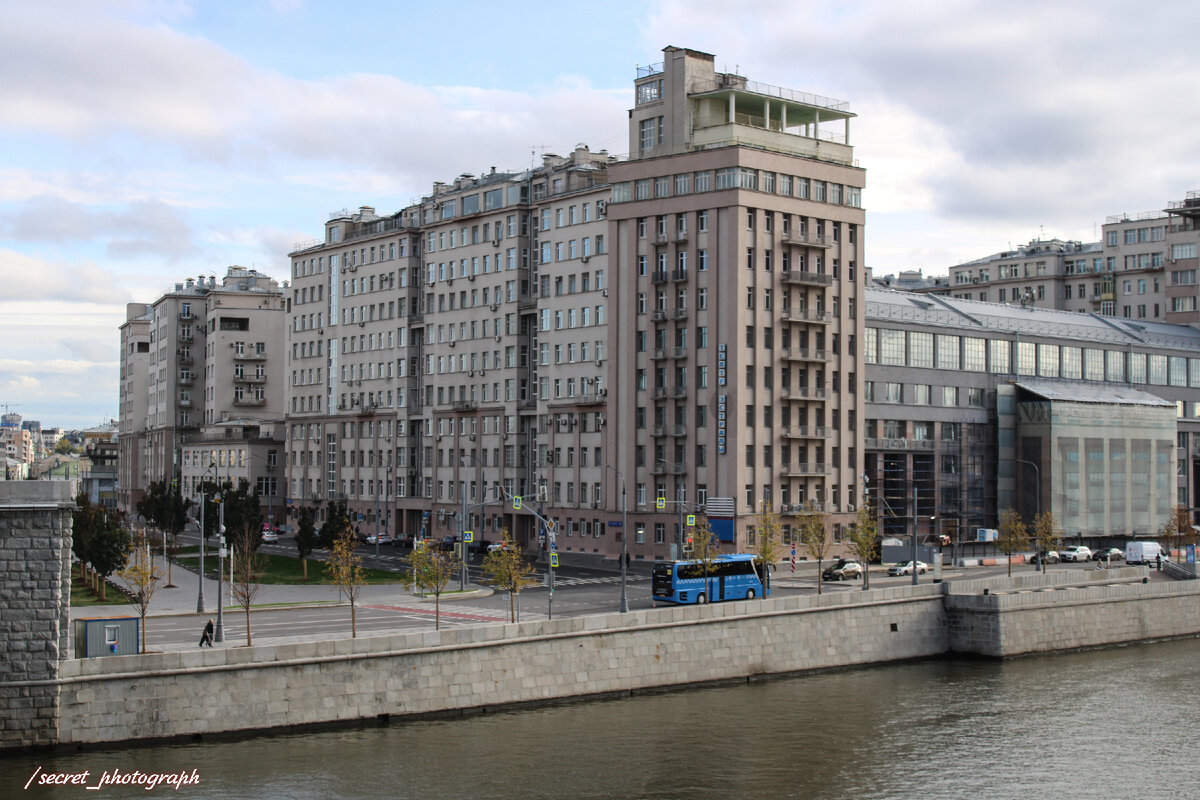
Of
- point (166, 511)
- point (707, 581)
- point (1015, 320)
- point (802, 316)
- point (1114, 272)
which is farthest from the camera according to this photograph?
point (1114, 272)

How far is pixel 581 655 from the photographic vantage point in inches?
2239

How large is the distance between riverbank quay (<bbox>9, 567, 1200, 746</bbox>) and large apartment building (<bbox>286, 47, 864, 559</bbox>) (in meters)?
27.7

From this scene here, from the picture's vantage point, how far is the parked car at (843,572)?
91062 mm

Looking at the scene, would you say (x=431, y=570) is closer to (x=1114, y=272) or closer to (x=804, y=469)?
(x=804, y=469)

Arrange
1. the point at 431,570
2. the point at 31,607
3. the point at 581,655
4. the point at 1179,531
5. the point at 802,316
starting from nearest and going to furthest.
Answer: the point at 31,607 < the point at 581,655 < the point at 431,570 < the point at 802,316 < the point at 1179,531

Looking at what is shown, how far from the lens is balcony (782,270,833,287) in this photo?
4097 inches

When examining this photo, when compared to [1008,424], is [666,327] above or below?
above

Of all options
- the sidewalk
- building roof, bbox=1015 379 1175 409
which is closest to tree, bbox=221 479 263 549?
the sidewalk

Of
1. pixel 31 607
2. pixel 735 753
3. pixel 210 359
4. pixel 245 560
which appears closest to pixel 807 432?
pixel 245 560

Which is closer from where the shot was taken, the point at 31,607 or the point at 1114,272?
the point at 31,607

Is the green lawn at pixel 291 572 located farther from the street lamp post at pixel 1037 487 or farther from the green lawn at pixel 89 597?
the street lamp post at pixel 1037 487

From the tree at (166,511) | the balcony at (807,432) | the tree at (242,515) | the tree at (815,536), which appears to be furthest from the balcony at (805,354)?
the tree at (166,511)

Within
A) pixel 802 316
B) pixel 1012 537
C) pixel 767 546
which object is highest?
pixel 802 316

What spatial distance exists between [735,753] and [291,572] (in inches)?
2356
